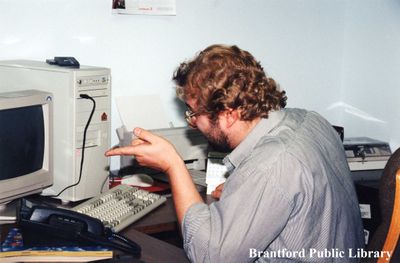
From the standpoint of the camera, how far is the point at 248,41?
260 centimetres

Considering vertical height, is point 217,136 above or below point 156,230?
above

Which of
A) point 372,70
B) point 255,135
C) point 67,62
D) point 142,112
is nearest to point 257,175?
point 255,135

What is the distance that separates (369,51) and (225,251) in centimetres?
183

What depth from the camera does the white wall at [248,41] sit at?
207 cm

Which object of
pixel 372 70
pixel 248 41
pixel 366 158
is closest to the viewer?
pixel 366 158

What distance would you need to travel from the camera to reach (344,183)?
4.57ft

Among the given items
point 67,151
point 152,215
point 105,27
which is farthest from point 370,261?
point 105,27

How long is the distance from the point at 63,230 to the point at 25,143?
Answer: 1.50ft

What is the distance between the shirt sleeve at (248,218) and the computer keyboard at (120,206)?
1.39 ft

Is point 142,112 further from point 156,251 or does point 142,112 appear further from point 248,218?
point 248,218

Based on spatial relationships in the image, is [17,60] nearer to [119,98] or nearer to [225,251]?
[119,98]

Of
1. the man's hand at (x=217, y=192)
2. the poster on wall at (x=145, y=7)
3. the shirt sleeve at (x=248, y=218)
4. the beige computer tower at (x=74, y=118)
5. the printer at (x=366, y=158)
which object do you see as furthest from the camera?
the printer at (x=366, y=158)

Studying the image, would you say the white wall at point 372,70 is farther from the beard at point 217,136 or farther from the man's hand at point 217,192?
the beard at point 217,136

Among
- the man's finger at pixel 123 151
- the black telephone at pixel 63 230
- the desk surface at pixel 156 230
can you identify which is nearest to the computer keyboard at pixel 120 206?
the desk surface at pixel 156 230
